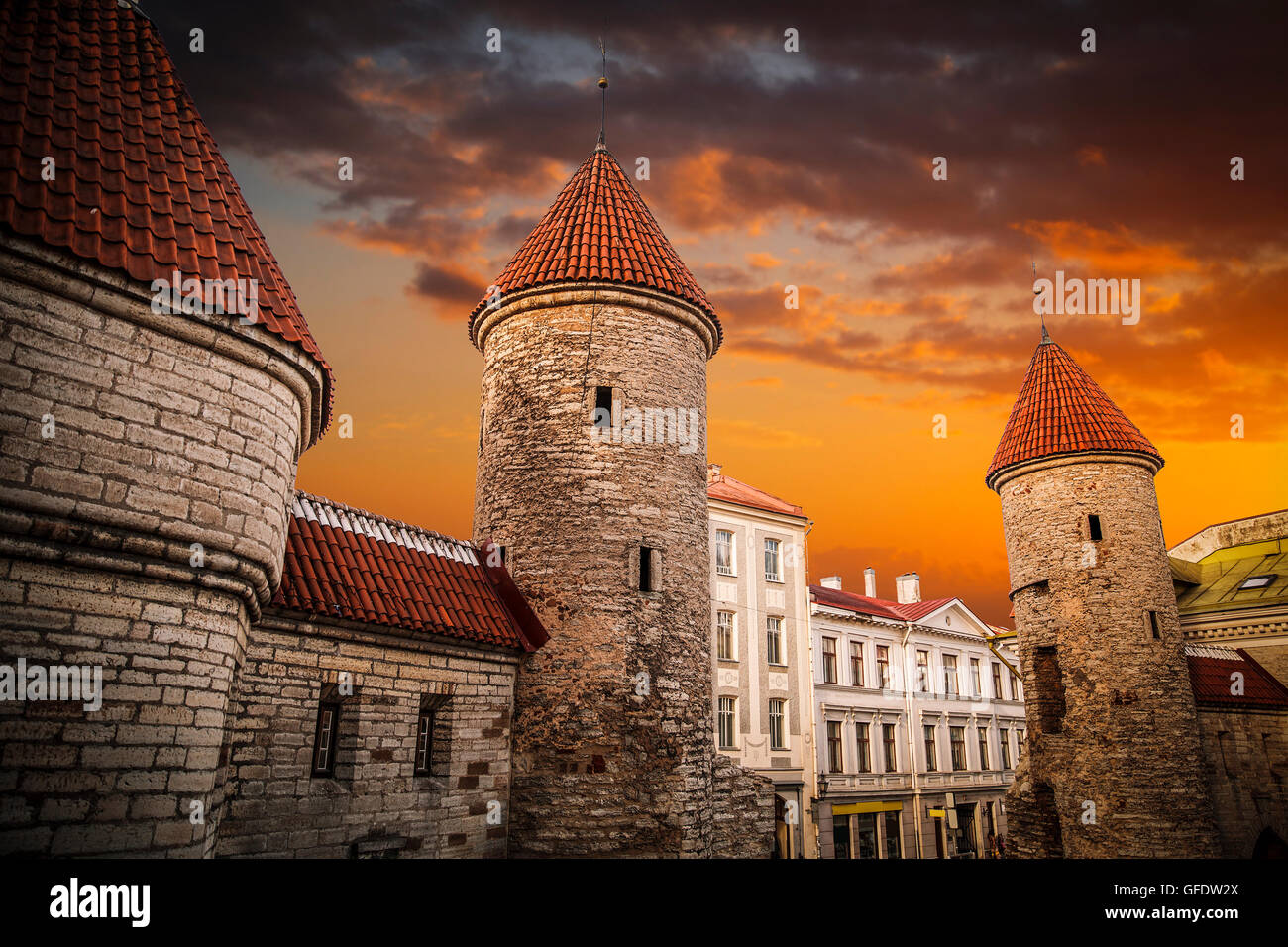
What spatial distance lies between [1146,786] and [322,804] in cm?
1770

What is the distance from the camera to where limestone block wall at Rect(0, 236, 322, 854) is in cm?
570

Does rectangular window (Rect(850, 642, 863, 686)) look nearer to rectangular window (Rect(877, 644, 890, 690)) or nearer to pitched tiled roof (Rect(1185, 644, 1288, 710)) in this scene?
rectangular window (Rect(877, 644, 890, 690))

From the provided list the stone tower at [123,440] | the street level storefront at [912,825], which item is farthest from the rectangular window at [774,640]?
the stone tower at [123,440]

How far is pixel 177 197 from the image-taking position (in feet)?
24.3

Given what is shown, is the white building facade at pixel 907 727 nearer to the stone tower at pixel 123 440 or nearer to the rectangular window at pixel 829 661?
the rectangular window at pixel 829 661

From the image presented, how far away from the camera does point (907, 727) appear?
31.2 m

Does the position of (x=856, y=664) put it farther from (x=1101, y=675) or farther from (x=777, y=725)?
(x=1101, y=675)

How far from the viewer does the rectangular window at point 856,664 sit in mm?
29750

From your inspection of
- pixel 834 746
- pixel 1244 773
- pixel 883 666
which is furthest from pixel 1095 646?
pixel 883 666

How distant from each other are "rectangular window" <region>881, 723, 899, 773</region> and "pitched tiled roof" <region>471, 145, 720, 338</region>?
21497 millimetres

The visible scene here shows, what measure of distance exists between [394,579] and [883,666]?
2474 centimetres

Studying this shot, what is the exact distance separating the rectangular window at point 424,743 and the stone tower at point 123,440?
9.00 ft
